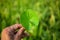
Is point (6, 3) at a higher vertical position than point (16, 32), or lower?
higher

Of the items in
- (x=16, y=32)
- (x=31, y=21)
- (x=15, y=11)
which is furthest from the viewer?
(x=15, y=11)

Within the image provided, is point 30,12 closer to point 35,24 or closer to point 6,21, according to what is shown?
point 35,24

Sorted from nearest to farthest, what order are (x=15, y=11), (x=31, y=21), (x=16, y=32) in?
(x=16, y=32), (x=31, y=21), (x=15, y=11)

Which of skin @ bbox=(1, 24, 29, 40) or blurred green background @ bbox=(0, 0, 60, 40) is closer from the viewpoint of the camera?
skin @ bbox=(1, 24, 29, 40)

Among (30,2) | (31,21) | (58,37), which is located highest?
(30,2)

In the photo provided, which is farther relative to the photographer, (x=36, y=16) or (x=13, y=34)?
(x=36, y=16)

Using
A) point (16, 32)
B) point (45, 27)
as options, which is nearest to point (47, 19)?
point (45, 27)

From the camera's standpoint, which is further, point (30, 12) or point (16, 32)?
point (30, 12)

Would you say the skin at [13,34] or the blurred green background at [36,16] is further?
the blurred green background at [36,16]
